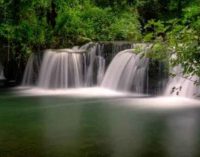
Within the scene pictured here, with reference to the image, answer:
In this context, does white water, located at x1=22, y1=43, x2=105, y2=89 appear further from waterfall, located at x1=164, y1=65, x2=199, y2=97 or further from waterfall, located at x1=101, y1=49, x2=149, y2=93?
waterfall, located at x1=164, y1=65, x2=199, y2=97

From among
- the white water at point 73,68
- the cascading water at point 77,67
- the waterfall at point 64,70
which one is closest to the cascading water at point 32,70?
the cascading water at point 77,67

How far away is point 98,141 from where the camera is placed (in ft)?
24.0

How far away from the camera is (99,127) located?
842 centimetres

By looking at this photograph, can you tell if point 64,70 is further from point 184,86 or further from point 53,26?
point 184,86

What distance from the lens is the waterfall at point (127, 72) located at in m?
12.9

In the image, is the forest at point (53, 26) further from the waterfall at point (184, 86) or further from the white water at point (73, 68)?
the waterfall at point (184, 86)

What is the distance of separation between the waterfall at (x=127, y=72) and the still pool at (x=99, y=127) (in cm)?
91

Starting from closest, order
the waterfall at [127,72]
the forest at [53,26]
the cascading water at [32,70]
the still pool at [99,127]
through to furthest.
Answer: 1. the still pool at [99,127]
2. the waterfall at [127,72]
3. the cascading water at [32,70]
4. the forest at [53,26]

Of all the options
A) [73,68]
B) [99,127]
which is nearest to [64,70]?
[73,68]

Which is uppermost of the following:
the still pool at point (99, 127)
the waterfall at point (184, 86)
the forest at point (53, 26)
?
the forest at point (53, 26)

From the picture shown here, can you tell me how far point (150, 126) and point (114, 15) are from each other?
9657mm

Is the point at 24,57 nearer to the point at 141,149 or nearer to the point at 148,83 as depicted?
the point at 148,83

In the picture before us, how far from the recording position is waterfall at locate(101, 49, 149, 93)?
12.9m

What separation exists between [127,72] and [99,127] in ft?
16.3
